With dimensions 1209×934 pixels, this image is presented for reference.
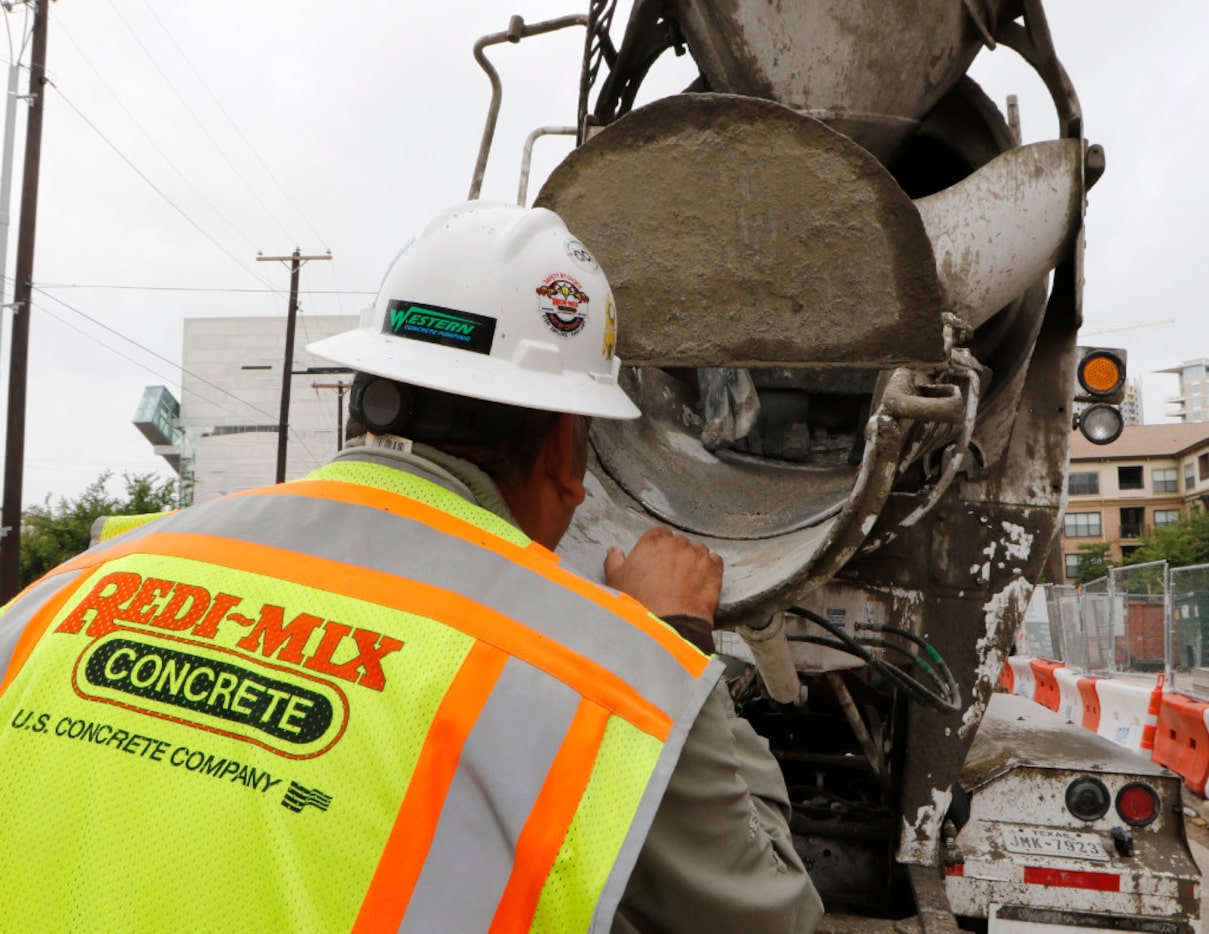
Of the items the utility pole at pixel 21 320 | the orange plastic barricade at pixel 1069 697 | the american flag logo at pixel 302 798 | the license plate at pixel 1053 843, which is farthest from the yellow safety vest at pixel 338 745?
the utility pole at pixel 21 320

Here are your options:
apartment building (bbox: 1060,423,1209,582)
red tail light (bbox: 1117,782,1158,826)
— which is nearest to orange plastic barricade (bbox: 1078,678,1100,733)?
red tail light (bbox: 1117,782,1158,826)

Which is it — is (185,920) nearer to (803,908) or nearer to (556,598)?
(556,598)

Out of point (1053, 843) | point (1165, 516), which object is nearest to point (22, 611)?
point (1053, 843)

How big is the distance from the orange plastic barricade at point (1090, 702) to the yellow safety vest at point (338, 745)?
8.33m

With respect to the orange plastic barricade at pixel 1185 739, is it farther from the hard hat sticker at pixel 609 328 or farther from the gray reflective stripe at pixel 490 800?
the gray reflective stripe at pixel 490 800

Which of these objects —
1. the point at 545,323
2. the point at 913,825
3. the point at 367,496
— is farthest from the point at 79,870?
the point at 913,825

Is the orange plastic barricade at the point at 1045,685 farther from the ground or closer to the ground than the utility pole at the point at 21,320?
closer to the ground

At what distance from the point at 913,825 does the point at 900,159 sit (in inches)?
77.1

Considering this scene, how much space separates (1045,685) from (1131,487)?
53.1 m

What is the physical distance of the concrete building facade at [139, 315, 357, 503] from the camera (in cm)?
4506

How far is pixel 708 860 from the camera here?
116 cm

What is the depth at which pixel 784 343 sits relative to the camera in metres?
2.42

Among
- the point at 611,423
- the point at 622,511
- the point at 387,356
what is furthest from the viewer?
the point at 611,423

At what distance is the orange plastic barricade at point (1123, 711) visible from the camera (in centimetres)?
771
